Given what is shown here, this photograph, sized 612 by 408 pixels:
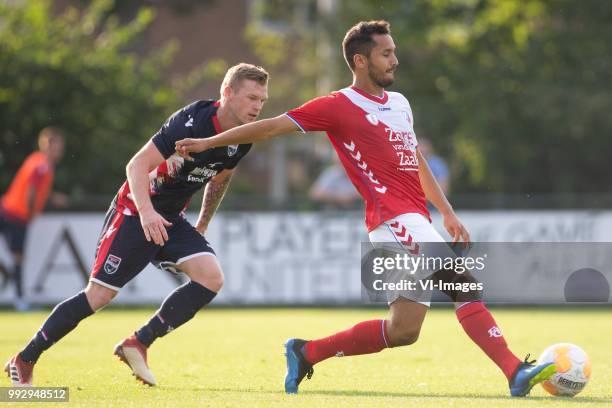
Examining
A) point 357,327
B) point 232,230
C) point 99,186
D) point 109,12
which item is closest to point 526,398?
point 357,327

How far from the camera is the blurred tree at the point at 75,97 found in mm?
18500

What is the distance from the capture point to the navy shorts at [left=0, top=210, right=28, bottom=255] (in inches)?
620

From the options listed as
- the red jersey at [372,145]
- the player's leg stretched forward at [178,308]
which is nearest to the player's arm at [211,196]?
the player's leg stretched forward at [178,308]

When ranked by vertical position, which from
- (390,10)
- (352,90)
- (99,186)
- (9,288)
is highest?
(390,10)

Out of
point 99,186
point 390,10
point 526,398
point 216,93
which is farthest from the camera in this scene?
point 216,93

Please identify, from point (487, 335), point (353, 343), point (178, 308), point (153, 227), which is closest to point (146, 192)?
point (153, 227)

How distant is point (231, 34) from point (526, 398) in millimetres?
25481

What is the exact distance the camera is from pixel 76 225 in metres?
16.7

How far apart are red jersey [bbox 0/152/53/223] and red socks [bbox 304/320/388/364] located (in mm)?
9389

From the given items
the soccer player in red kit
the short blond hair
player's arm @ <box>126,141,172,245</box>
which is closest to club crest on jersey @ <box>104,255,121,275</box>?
player's arm @ <box>126,141,172,245</box>

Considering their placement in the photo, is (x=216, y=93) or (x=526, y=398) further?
(x=216, y=93)

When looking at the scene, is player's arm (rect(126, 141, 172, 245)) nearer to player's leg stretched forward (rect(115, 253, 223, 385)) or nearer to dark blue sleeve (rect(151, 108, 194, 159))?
dark blue sleeve (rect(151, 108, 194, 159))

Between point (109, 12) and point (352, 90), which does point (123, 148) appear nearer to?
point (109, 12)

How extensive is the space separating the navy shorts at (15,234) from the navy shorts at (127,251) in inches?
343
